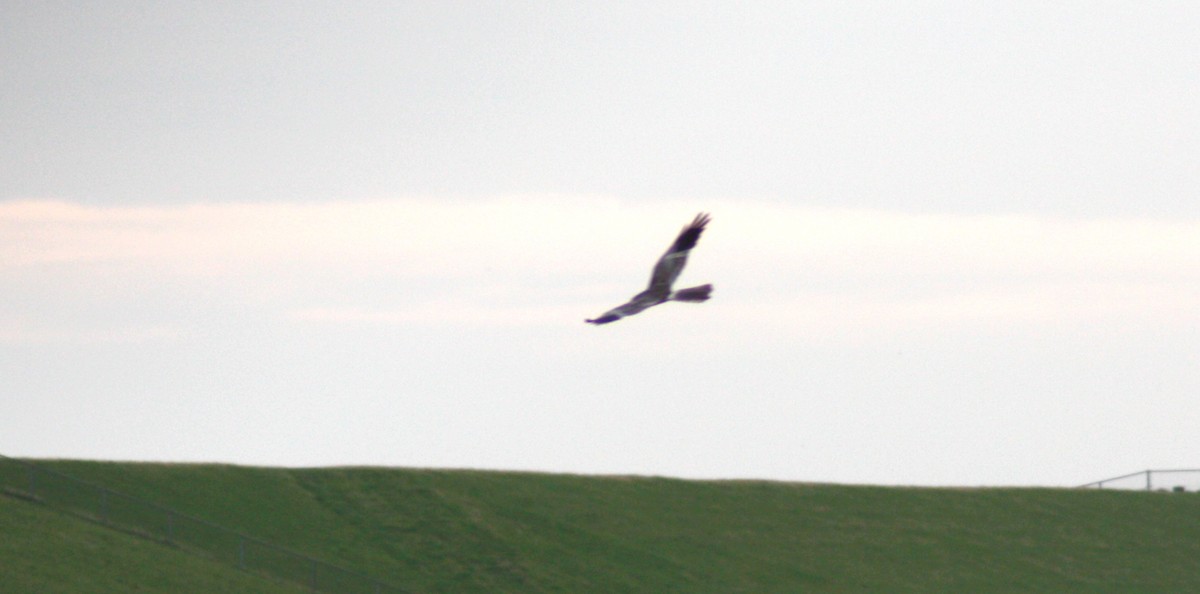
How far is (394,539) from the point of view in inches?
1908

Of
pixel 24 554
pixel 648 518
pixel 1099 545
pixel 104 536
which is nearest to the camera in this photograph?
pixel 24 554

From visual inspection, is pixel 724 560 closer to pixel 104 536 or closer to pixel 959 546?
pixel 959 546

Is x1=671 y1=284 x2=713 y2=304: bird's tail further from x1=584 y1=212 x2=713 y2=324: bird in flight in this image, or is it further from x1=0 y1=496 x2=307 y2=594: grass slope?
x1=0 y1=496 x2=307 y2=594: grass slope

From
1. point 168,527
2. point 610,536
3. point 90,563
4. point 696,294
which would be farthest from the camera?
point 610,536

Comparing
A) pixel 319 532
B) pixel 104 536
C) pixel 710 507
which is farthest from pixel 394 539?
pixel 710 507

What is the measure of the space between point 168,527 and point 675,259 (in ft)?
90.9

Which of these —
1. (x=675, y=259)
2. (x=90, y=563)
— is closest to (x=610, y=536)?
(x=90, y=563)

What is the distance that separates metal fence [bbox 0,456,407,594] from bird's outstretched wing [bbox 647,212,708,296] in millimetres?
24339

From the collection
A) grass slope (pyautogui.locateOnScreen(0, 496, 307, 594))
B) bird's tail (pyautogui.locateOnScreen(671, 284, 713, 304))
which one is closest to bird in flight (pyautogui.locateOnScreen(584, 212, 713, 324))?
bird's tail (pyautogui.locateOnScreen(671, 284, 713, 304))

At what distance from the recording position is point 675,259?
22250mm

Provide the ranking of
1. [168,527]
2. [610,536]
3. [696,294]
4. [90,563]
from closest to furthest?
[696,294] < [90,563] < [168,527] < [610,536]

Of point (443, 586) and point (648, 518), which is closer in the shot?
point (443, 586)

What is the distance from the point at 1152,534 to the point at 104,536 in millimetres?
37566

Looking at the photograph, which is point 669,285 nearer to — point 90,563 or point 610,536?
point 90,563
